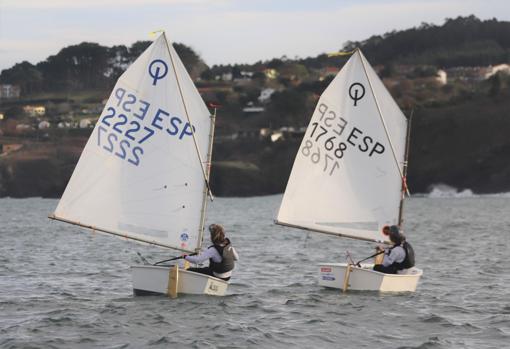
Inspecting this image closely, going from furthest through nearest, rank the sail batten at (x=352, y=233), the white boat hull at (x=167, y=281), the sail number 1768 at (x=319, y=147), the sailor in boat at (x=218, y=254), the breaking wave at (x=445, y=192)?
1. the breaking wave at (x=445, y=192)
2. the sail number 1768 at (x=319, y=147)
3. the sail batten at (x=352, y=233)
4. the white boat hull at (x=167, y=281)
5. the sailor in boat at (x=218, y=254)

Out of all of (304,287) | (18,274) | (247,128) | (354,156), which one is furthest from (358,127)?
(247,128)

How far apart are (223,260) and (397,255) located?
165 inches

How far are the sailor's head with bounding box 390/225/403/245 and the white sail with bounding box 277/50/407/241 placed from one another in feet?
8.82

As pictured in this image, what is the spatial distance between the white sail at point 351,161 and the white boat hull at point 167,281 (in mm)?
4585

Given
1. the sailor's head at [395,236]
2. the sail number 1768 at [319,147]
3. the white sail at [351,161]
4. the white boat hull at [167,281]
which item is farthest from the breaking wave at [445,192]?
the white boat hull at [167,281]

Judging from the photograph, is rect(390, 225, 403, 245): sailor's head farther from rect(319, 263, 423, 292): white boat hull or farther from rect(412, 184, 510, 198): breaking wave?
rect(412, 184, 510, 198): breaking wave

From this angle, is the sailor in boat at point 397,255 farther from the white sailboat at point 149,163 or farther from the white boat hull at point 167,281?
the white sailboat at point 149,163

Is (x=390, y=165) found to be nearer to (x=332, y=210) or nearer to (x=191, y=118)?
(x=332, y=210)

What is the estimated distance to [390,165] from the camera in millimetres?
28016

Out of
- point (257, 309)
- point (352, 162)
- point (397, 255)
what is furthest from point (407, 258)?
point (352, 162)

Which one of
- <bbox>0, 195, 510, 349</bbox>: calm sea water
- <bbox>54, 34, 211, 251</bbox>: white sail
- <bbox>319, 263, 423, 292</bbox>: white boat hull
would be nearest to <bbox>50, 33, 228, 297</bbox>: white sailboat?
<bbox>54, 34, 211, 251</bbox>: white sail

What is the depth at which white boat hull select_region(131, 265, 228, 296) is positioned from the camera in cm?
2383

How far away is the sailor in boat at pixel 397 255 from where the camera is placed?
987 inches

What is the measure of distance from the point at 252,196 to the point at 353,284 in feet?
444
